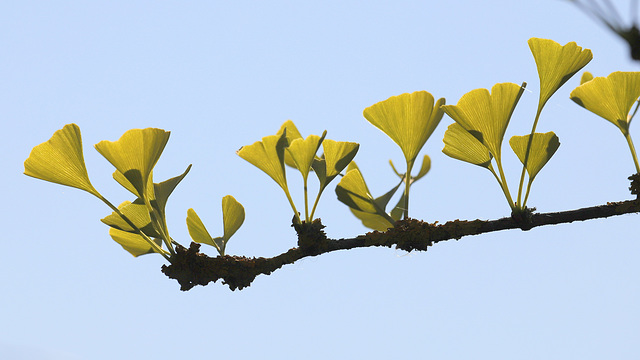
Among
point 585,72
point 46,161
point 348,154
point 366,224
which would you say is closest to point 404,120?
point 348,154

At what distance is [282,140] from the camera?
26.8 inches

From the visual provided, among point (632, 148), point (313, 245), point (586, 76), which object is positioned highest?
point (586, 76)

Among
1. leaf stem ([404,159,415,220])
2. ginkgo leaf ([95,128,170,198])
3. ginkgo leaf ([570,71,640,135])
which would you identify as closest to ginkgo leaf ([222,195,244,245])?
ginkgo leaf ([95,128,170,198])

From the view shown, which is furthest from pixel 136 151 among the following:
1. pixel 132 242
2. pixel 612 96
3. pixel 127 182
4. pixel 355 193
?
pixel 612 96

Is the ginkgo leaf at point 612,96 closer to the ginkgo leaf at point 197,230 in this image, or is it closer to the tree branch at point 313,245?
the tree branch at point 313,245

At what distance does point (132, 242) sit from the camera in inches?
31.0

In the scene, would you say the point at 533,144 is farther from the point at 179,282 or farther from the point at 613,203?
the point at 179,282

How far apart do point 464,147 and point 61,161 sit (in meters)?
0.52

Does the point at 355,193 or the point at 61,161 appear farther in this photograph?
the point at 355,193

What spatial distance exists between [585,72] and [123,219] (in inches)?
28.7

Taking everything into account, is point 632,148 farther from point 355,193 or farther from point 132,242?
point 132,242

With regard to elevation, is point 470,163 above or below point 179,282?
above

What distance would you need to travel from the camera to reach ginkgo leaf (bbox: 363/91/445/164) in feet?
2.33

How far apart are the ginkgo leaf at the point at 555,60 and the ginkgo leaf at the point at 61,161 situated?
57cm
